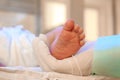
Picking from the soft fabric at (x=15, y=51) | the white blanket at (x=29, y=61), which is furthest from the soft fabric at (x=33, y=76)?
the soft fabric at (x=15, y=51)

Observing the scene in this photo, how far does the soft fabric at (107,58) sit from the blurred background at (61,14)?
1.12 m

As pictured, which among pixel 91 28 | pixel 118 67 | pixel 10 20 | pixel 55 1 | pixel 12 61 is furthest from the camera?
pixel 91 28

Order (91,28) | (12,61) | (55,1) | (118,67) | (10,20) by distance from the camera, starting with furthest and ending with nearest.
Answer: (91,28) < (55,1) < (10,20) < (12,61) < (118,67)

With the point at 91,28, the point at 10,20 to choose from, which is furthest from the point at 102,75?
the point at 91,28

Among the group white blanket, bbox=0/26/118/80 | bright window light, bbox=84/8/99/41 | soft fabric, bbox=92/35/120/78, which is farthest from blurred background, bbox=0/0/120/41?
soft fabric, bbox=92/35/120/78

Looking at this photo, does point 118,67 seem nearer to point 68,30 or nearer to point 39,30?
point 68,30

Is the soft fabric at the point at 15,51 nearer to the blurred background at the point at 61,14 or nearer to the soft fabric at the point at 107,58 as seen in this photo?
the soft fabric at the point at 107,58

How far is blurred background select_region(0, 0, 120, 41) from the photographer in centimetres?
160

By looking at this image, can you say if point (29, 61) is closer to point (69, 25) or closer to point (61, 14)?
point (69, 25)

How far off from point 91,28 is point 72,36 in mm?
1380

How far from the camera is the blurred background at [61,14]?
160 cm

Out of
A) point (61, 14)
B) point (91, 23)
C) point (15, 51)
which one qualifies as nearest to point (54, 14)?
point (61, 14)

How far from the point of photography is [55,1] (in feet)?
5.94

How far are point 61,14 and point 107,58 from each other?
1.32m
